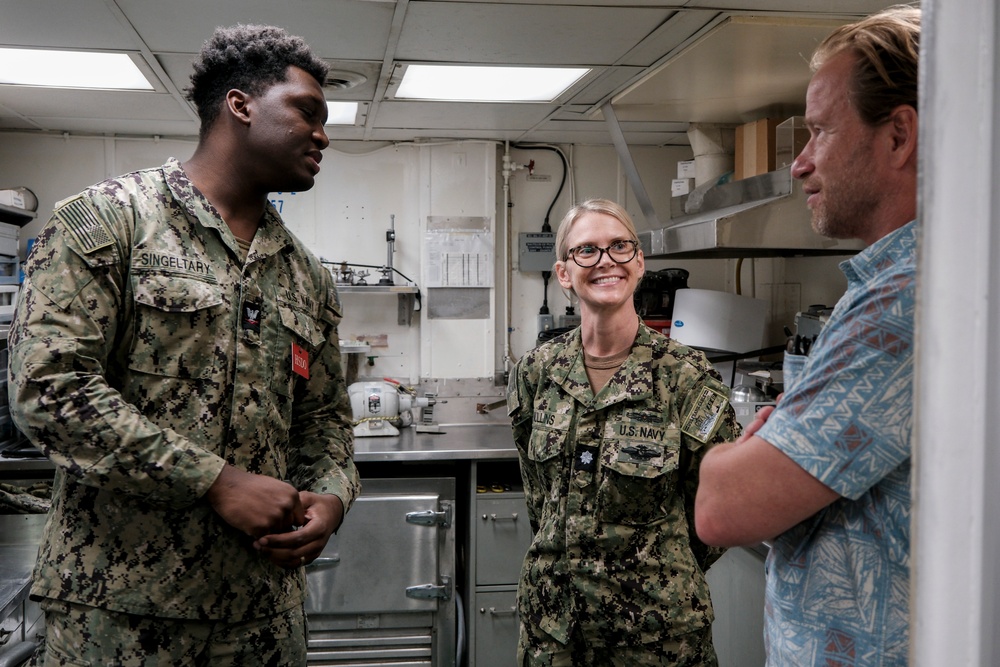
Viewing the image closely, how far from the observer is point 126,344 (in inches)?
48.4

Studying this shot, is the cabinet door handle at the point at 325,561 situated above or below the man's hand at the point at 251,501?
below

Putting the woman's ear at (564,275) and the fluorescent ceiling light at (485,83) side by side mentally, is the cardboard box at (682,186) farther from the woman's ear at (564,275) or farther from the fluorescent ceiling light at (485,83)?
the woman's ear at (564,275)

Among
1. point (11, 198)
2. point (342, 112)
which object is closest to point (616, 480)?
point (342, 112)

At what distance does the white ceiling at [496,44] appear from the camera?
216cm

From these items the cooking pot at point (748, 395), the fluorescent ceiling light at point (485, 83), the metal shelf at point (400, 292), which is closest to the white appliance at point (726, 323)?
the cooking pot at point (748, 395)

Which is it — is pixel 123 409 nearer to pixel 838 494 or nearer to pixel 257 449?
pixel 257 449

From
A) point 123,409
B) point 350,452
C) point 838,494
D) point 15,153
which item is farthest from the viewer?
point 15,153

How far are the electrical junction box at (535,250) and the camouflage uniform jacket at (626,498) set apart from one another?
7.18 ft

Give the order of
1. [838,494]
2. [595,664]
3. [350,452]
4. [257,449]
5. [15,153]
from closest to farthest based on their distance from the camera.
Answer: [838,494]
[257,449]
[350,452]
[595,664]
[15,153]

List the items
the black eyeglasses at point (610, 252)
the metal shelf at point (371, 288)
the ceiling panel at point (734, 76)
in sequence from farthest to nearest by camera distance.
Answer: the metal shelf at point (371, 288)
the ceiling panel at point (734, 76)
the black eyeglasses at point (610, 252)

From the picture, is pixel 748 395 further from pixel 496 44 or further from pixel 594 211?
pixel 496 44

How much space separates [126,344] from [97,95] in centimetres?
228

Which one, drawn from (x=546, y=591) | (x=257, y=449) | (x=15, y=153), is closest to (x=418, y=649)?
(x=546, y=591)

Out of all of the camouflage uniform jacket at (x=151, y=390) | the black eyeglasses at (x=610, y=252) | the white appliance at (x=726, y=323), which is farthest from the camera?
the white appliance at (x=726, y=323)
